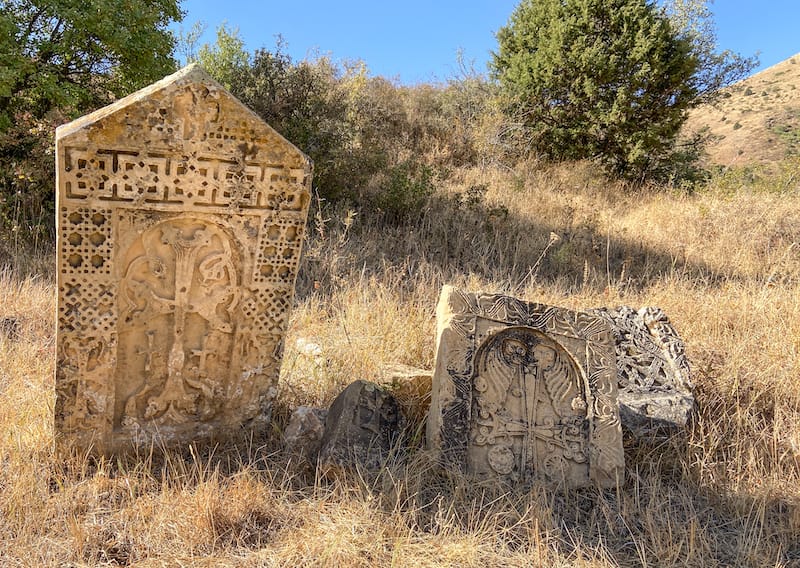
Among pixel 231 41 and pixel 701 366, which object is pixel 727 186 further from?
pixel 231 41

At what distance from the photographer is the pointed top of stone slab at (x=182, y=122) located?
230 centimetres

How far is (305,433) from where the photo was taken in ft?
9.26

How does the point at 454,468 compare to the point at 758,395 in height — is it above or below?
below

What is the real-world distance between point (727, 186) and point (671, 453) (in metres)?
7.39

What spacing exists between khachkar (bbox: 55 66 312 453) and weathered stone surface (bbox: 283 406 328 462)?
160mm

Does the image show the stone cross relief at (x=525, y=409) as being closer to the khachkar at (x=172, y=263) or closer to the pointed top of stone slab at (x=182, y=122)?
the khachkar at (x=172, y=263)

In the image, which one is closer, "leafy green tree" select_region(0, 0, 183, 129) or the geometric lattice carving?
the geometric lattice carving

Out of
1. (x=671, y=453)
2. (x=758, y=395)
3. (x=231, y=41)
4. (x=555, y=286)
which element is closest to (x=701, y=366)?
(x=758, y=395)

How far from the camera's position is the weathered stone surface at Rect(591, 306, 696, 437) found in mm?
3180

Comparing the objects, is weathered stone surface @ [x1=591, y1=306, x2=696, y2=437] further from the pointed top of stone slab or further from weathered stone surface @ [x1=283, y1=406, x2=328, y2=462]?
the pointed top of stone slab

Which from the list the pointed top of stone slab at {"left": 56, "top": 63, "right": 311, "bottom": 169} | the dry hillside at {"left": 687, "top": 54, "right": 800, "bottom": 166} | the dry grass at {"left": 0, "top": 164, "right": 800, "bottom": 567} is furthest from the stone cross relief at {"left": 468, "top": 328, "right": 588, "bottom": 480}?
the dry hillside at {"left": 687, "top": 54, "right": 800, "bottom": 166}

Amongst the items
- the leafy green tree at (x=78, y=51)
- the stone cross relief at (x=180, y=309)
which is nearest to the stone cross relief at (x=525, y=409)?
the stone cross relief at (x=180, y=309)

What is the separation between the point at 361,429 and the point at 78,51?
648 cm

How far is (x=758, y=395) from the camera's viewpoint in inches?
135
